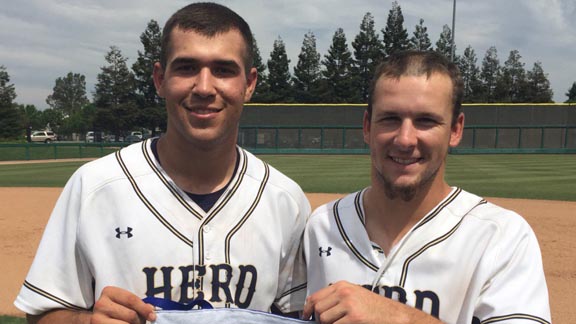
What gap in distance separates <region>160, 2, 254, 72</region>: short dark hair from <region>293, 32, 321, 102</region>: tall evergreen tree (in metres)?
53.1

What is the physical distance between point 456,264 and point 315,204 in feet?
25.2

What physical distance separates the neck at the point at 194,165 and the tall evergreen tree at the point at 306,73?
5314 cm

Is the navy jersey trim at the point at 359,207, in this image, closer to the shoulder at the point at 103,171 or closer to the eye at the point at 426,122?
the eye at the point at 426,122

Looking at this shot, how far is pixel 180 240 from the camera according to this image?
178cm

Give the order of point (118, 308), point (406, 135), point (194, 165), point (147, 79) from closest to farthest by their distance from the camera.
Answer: point (118, 308)
point (406, 135)
point (194, 165)
point (147, 79)

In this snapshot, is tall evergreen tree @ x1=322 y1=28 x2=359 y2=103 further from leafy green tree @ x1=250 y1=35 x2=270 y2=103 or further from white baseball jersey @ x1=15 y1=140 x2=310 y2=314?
white baseball jersey @ x1=15 y1=140 x2=310 y2=314

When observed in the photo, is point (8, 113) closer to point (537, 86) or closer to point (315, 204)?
point (315, 204)

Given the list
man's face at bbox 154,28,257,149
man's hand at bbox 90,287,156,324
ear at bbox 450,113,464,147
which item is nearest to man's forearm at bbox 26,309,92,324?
man's hand at bbox 90,287,156,324

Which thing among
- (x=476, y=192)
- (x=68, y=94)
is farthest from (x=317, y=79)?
(x=68, y=94)

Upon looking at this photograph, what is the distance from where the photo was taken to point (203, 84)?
1738 mm

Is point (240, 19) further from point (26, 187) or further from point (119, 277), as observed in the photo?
point (26, 187)

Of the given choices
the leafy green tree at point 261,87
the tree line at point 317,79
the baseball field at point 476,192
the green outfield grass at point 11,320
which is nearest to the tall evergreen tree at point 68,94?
the tree line at point 317,79

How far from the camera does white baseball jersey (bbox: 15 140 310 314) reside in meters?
1.72

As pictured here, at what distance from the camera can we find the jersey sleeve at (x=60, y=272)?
1.71m
